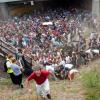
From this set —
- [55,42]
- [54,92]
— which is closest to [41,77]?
[54,92]

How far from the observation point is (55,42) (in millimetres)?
21578

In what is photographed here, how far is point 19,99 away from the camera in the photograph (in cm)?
1151

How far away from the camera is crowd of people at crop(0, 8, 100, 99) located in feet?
55.8

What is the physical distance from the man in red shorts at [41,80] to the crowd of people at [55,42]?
2404 mm

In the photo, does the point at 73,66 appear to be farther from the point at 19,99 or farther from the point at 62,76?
the point at 19,99

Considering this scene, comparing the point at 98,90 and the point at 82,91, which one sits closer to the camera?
the point at 98,90

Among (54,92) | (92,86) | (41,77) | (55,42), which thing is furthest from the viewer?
(55,42)

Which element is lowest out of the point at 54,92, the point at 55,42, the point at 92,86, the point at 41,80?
the point at 54,92

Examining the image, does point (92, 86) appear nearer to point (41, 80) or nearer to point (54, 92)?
point (41, 80)

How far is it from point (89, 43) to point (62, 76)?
4.77 meters

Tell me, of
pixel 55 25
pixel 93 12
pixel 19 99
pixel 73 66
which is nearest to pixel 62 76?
pixel 73 66

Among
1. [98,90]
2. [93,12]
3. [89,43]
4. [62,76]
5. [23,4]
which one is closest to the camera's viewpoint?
[98,90]

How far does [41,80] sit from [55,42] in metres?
11.0

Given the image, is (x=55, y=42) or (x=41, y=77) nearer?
(x=41, y=77)
